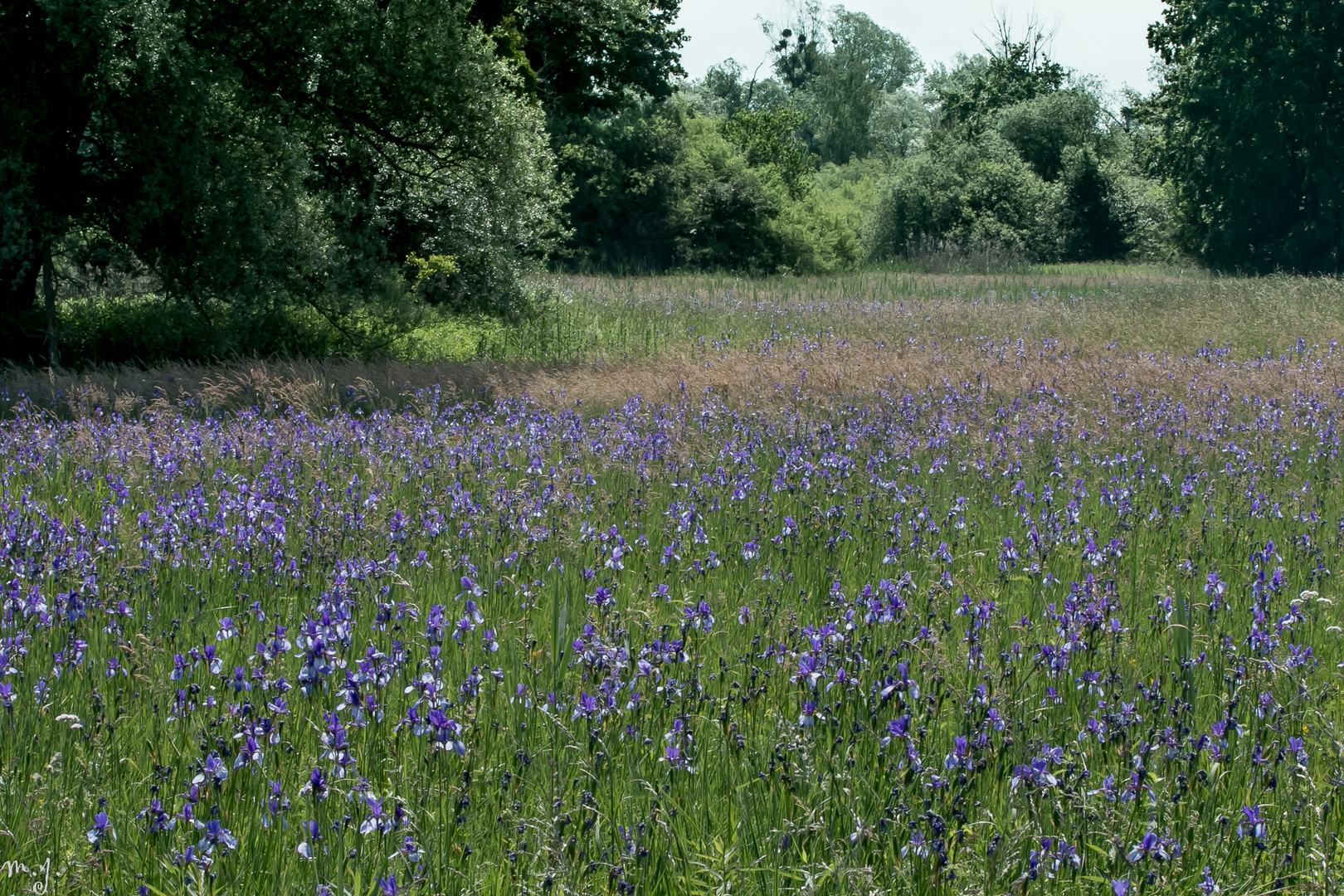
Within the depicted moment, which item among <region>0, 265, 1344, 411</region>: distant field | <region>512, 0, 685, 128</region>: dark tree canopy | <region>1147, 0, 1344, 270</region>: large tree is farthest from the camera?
<region>1147, 0, 1344, 270</region>: large tree

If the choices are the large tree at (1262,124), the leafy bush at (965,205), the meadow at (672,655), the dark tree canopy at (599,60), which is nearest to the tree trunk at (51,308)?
the meadow at (672,655)

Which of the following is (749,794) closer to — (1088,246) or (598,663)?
(598,663)

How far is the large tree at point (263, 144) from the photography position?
1283 cm

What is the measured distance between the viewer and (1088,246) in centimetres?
4975

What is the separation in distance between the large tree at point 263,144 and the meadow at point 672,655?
4780 millimetres

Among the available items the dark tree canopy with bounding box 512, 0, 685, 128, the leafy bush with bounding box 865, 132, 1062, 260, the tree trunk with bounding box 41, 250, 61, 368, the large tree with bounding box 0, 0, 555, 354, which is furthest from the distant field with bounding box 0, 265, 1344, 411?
the leafy bush with bounding box 865, 132, 1062, 260

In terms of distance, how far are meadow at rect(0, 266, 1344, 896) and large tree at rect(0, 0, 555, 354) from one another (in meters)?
4.78

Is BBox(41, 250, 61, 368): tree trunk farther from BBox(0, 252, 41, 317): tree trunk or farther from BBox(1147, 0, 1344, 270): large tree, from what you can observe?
BBox(1147, 0, 1344, 270): large tree

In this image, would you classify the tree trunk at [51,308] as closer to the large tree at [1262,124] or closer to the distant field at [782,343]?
the distant field at [782,343]

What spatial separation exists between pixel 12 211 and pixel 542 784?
12504 mm

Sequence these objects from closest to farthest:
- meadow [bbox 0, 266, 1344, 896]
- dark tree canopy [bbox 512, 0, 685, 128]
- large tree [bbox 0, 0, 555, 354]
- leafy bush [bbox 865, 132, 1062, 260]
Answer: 1. meadow [bbox 0, 266, 1344, 896]
2. large tree [bbox 0, 0, 555, 354]
3. dark tree canopy [bbox 512, 0, 685, 128]
4. leafy bush [bbox 865, 132, 1062, 260]

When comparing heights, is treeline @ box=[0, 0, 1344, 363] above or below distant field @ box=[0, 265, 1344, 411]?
above

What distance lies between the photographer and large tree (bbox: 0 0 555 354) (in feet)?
42.1

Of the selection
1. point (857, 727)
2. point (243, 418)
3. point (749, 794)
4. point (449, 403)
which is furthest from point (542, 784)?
point (449, 403)
